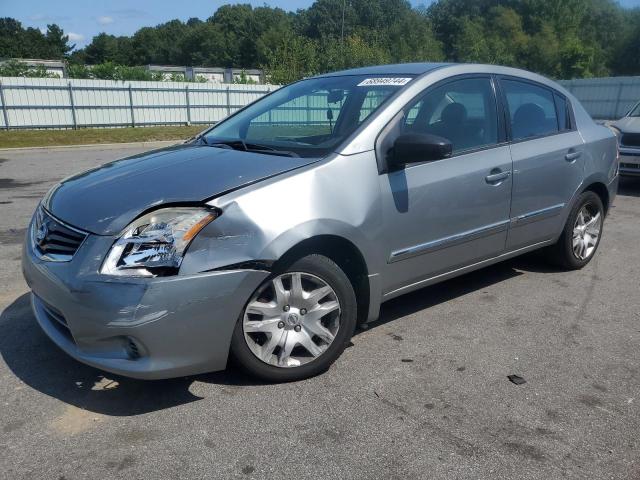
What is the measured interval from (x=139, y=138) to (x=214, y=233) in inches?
742

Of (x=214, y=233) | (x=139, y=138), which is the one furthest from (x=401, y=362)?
(x=139, y=138)

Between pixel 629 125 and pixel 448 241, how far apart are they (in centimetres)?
740

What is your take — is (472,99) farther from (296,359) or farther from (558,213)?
(296,359)

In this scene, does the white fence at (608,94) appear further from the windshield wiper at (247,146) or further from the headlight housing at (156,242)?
the headlight housing at (156,242)

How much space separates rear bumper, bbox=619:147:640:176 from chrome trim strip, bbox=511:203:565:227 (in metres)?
5.42

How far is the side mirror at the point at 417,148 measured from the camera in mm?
3273

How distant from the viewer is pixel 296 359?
3.12 metres

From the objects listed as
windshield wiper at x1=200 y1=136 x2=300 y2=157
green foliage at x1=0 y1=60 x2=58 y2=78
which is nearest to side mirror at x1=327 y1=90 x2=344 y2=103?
windshield wiper at x1=200 y1=136 x2=300 y2=157

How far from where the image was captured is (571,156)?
4637mm

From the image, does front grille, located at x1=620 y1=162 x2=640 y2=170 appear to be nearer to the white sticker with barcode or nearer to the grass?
the white sticker with barcode

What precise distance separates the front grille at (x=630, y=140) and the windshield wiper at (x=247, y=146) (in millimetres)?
7657

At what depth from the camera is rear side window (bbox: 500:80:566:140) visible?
169 inches

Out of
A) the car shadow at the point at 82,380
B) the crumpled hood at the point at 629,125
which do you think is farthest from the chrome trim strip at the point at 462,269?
the crumpled hood at the point at 629,125

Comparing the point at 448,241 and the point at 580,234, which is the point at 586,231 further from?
the point at 448,241
